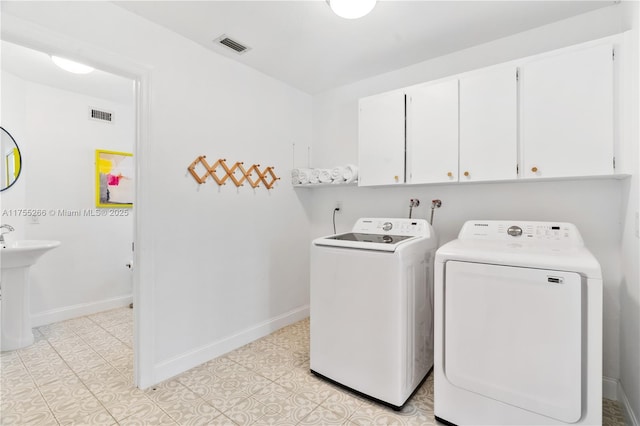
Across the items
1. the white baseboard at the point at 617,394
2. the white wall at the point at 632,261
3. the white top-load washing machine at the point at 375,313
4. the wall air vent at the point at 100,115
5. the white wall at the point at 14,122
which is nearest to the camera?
the white wall at the point at 632,261

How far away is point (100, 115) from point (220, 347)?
2950 millimetres

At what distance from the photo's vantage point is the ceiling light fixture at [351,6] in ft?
5.59

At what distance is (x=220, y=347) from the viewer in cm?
249

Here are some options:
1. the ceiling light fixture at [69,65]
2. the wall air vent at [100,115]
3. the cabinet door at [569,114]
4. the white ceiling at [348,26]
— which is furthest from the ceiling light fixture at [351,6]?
the wall air vent at [100,115]

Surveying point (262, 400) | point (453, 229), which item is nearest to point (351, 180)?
point (453, 229)

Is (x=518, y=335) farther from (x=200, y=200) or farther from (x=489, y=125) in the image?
(x=200, y=200)

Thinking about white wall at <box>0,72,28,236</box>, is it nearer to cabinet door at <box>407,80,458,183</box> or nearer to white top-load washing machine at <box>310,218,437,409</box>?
white top-load washing machine at <box>310,218,437,409</box>

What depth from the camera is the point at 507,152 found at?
1.97m

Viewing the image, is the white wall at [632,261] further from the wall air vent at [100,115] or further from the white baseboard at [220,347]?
the wall air vent at [100,115]

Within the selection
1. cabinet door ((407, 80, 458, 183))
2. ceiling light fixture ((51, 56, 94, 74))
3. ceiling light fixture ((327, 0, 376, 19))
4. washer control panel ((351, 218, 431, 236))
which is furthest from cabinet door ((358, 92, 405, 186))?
ceiling light fixture ((51, 56, 94, 74))

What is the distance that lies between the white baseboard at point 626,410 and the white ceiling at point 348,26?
2.32 meters

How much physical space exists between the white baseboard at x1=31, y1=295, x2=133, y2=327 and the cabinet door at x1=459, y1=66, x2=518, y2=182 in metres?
3.89

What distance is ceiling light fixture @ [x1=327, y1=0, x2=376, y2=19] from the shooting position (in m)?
1.70

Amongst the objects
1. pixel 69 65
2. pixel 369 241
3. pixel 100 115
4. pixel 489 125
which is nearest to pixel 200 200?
pixel 369 241
